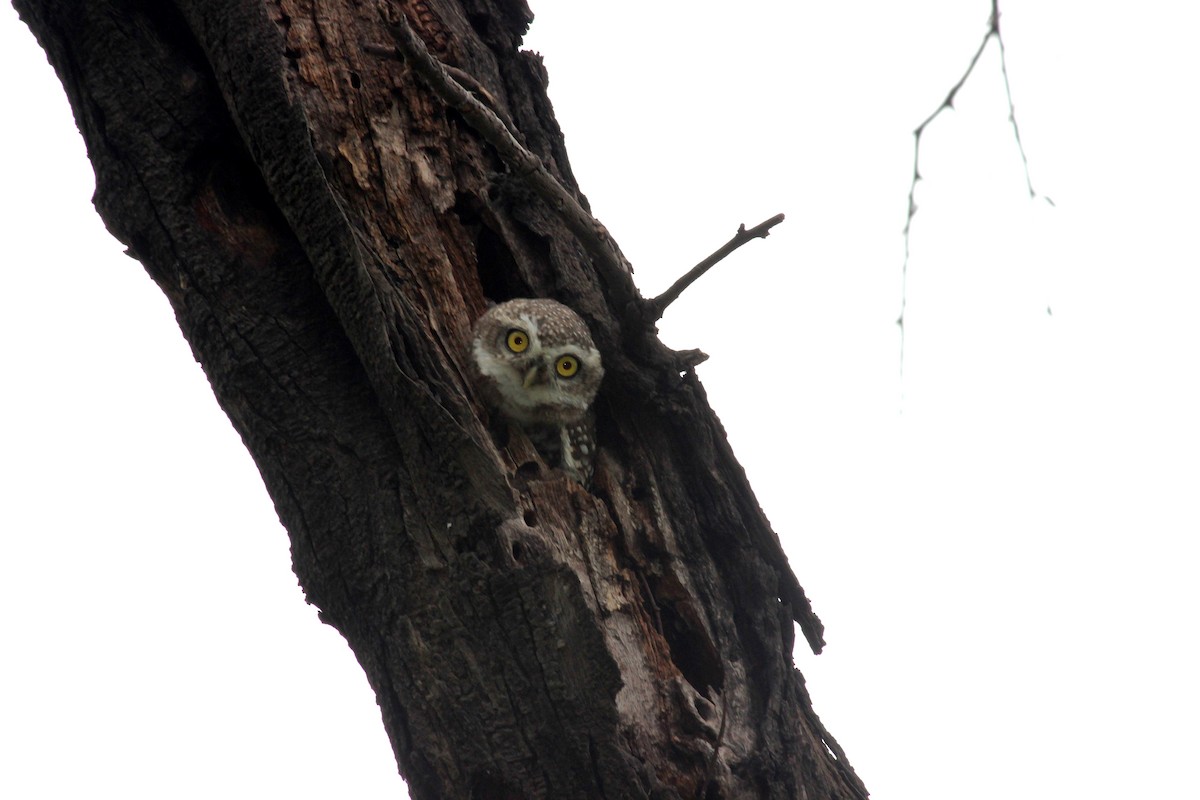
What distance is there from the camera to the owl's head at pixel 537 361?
343 cm

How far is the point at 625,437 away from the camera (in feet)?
10.7

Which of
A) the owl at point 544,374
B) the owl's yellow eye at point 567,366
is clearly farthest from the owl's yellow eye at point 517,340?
the owl's yellow eye at point 567,366

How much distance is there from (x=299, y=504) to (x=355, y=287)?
517mm

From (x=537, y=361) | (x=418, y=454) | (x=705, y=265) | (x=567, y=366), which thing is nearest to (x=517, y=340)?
(x=537, y=361)

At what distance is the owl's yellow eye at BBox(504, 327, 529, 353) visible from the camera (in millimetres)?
3596

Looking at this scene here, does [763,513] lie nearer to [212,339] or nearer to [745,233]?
[745,233]

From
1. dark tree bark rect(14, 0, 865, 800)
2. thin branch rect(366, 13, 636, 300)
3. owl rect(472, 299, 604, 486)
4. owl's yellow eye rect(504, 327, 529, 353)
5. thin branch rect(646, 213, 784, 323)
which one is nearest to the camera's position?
dark tree bark rect(14, 0, 865, 800)

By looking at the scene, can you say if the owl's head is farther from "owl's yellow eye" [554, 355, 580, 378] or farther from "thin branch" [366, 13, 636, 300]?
"thin branch" [366, 13, 636, 300]

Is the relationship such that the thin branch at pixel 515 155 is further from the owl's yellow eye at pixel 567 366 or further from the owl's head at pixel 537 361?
the owl's yellow eye at pixel 567 366

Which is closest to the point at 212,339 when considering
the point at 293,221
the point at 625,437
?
the point at 293,221

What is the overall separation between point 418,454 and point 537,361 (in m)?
1.12

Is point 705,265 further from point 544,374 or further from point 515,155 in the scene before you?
point 544,374

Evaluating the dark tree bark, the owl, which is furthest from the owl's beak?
the dark tree bark

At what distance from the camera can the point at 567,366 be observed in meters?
3.77
